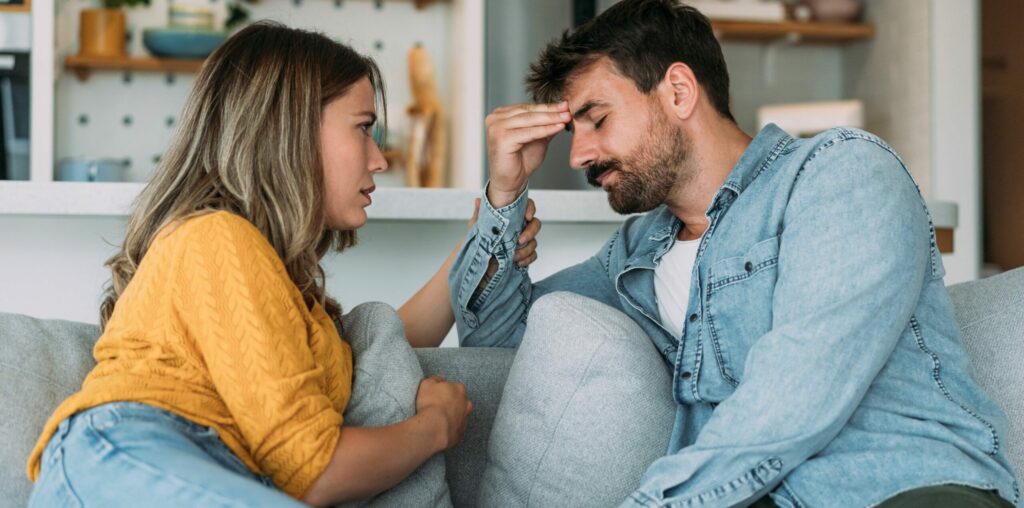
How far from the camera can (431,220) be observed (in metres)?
2.24

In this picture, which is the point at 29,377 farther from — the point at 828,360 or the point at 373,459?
the point at 828,360

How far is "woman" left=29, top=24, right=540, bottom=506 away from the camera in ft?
3.65

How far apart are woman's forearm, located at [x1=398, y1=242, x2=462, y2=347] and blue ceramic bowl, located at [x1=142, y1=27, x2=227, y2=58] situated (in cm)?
209

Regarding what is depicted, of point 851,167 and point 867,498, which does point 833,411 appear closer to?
point 867,498

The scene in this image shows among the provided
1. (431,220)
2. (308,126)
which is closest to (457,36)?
(431,220)

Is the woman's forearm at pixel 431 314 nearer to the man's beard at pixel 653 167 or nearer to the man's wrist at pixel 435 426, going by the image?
the man's beard at pixel 653 167

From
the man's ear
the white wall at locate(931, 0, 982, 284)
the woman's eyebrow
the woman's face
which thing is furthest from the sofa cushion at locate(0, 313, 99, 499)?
the white wall at locate(931, 0, 982, 284)

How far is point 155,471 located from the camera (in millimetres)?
1059

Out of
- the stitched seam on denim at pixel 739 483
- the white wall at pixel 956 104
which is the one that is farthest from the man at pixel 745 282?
the white wall at pixel 956 104

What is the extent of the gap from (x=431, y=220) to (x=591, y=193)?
336mm

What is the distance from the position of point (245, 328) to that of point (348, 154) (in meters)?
0.38

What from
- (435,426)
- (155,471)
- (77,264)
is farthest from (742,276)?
(77,264)

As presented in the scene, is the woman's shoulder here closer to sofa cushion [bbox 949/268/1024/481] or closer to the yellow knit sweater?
the yellow knit sweater

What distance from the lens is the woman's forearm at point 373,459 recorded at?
121cm
